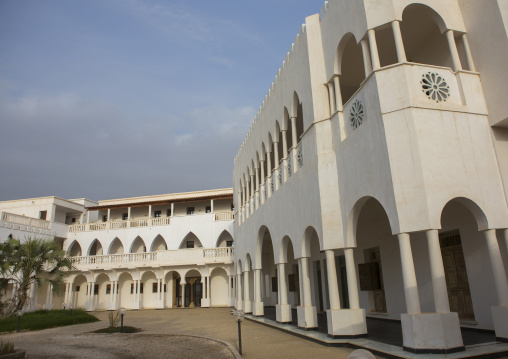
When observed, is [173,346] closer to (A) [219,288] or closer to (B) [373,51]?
(B) [373,51]

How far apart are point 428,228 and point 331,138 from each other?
3.83m

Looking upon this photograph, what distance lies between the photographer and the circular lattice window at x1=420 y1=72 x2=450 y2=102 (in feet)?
25.5

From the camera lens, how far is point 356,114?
874 centimetres

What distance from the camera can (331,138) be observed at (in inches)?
391

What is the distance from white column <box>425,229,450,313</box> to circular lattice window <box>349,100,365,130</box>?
2.99 m

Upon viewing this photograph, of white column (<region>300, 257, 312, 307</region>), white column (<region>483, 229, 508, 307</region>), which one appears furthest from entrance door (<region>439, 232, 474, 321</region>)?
white column (<region>300, 257, 312, 307</region>)

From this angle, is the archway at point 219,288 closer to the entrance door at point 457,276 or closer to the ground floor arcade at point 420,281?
the ground floor arcade at point 420,281

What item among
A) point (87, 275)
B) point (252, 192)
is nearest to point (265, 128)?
point (252, 192)

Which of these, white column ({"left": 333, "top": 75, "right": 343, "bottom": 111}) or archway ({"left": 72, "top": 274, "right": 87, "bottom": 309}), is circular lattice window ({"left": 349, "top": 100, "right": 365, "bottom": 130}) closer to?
white column ({"left": 333, "top": 75, "right": 343, "bottom": 111})

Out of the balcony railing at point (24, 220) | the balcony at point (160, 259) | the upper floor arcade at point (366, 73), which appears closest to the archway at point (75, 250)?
the balcony railing at point (24, 220)

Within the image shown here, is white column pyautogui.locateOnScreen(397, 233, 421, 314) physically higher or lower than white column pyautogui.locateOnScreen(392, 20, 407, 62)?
lower

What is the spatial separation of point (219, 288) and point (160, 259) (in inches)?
197

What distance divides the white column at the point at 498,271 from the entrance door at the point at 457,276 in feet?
6.02

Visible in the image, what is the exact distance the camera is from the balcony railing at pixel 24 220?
2619 cm
